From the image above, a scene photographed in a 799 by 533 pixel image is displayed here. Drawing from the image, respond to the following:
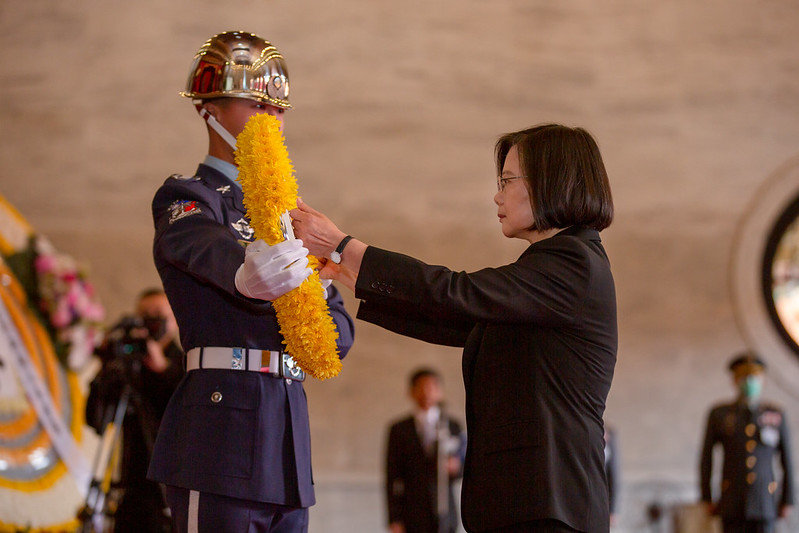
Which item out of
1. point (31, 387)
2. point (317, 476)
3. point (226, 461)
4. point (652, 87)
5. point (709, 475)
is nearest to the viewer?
point (226, 461)

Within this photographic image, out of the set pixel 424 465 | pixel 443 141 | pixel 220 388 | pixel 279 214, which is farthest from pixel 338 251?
pixel 443 141

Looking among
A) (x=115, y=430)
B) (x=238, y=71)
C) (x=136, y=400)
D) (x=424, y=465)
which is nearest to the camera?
(x=238, y=71)

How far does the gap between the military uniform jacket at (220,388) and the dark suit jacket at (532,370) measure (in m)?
0.33

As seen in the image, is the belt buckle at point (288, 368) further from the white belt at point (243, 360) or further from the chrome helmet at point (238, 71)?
the chrome helmet at point (238, 71)

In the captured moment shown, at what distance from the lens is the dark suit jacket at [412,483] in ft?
21.4

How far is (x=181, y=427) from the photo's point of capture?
2238 mm

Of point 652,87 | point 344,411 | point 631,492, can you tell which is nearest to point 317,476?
point 344,411

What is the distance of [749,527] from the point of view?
22.4 ft

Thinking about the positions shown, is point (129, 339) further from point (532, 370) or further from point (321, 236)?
point (532, 370)

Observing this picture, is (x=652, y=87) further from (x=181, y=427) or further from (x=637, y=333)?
(x=181, y=427)

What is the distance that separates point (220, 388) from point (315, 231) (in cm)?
45

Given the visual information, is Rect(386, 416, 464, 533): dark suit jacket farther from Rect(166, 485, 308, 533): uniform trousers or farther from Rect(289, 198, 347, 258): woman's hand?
Rect(289, 198, 347, 258): woman's hand

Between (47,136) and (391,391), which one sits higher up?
(47,136)

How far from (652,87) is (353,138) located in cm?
277
